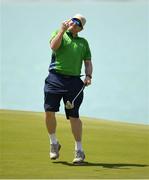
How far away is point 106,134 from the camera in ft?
32.6

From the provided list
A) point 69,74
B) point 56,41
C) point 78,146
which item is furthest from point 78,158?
point 56,41

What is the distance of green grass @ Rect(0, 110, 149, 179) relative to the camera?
19.4 feet

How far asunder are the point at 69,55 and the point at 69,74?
209 mm

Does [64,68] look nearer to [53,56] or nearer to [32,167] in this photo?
[53,56]

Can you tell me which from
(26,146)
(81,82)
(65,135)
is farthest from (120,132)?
(81,82)

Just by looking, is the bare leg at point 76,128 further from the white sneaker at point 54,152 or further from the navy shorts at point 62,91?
the white sneaker at point 54,152

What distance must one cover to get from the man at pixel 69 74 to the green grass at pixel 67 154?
358mm

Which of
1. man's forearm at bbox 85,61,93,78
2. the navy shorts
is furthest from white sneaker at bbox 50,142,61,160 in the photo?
man's forearm at bbox 85,61,93,78

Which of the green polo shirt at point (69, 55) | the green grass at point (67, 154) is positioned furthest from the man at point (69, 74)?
the green grass at point (67, 154)

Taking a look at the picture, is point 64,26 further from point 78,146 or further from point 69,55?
point 78,146

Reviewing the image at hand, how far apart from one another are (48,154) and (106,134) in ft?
9.11

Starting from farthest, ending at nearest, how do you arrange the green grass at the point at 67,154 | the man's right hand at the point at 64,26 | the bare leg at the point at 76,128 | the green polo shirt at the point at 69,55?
the bare leg at the point at 76,128
the green polo shirt at the point at 69,55
the man's right hand at the point at 64,26
the green grass at the point at 67,154

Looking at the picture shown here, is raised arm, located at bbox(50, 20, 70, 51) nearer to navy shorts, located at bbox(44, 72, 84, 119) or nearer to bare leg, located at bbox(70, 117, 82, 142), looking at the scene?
navy shorts, located at bbox(44, 72, 84, 119)

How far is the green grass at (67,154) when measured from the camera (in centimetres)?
591
